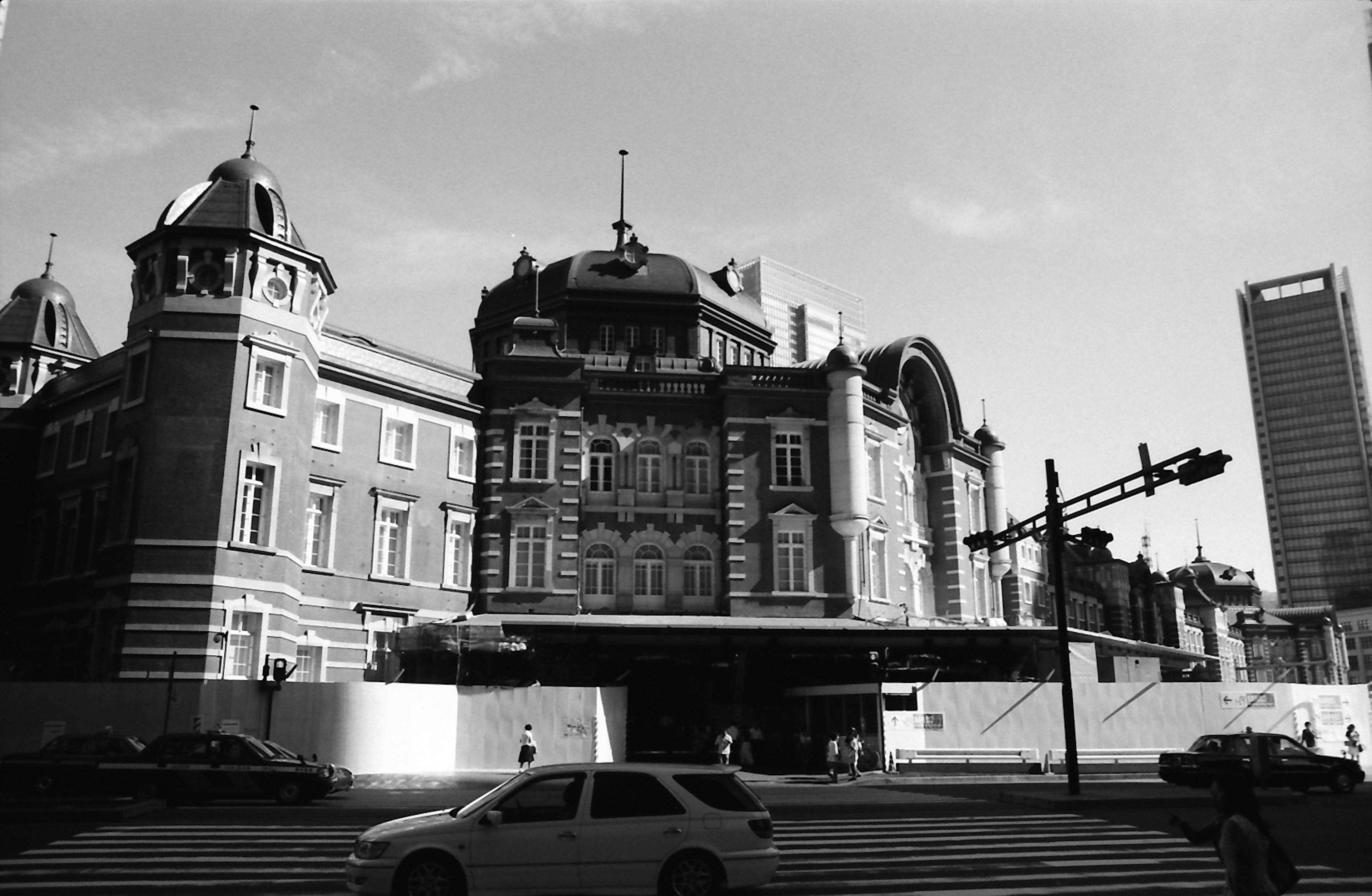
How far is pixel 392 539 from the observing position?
38188 mm

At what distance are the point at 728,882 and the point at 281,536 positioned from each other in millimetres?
25781

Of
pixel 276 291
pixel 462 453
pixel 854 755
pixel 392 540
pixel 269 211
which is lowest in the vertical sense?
pixel 854 755

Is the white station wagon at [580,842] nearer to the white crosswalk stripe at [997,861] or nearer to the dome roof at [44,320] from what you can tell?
the white crosswalk stripe at [997,861]

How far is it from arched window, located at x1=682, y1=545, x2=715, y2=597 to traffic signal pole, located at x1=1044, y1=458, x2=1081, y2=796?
1664 centimetres

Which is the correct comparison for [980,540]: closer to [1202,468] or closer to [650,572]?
[1202,468]

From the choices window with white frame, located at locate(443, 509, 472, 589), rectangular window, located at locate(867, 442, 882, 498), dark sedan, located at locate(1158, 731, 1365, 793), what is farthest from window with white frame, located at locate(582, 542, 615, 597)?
dark sedan, located at locate(1158, 731, 1365, 793)

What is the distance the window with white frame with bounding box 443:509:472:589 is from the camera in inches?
1540

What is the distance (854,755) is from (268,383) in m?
20.6

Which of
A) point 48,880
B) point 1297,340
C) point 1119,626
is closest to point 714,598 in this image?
point 48,880

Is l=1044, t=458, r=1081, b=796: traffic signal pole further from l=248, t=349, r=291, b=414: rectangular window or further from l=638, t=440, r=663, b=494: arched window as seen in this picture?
l=248, t=349, r=291, b=414: rectangular window

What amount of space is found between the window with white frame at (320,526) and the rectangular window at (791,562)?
50.3ft

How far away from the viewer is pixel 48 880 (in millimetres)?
12891

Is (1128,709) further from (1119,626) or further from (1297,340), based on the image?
(1297,340)

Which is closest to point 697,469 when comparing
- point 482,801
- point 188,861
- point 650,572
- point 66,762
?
point 650,572
